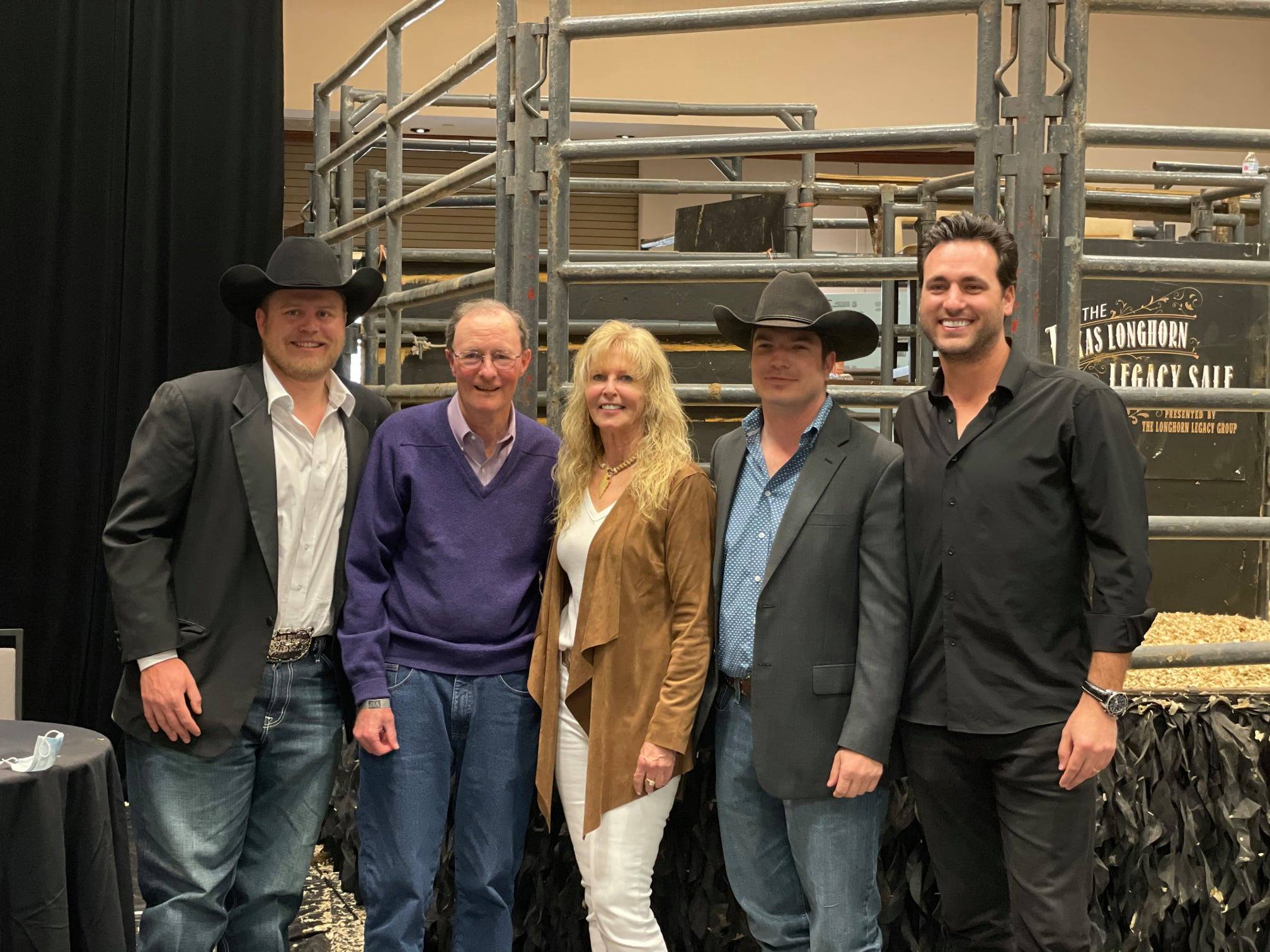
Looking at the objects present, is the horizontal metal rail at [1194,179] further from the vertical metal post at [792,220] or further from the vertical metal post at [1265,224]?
the vertical metal post at [792,220]

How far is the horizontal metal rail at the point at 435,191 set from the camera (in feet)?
10.2

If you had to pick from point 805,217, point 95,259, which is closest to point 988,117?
point 805,217

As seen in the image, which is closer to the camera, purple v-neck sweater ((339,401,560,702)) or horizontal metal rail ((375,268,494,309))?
purple v-neck sweater ((339,401,560,702))

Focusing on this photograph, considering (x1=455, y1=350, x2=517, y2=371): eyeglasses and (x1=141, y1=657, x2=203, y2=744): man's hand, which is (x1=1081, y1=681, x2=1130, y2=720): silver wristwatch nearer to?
(x1=455, y1=350, x2=517, y2=371): eyeglasses

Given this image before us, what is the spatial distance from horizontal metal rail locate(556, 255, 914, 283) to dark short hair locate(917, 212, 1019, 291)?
1.46 feet

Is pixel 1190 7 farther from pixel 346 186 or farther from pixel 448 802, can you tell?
pixel 346 186

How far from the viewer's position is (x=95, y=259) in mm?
4391

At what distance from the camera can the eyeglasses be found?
8.17 feet

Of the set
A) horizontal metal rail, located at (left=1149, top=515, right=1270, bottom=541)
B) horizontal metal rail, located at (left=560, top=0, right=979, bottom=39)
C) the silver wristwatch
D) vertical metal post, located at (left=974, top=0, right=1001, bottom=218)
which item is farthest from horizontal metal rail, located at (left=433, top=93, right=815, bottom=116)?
the silver wristwatch

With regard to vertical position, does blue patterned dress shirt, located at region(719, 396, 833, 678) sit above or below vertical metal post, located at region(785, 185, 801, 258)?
below

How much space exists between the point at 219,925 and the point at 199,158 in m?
3.00

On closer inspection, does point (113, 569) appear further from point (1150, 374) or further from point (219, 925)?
point (1150, 374)

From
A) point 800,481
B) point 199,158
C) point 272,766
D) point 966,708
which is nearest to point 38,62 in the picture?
point 199,158

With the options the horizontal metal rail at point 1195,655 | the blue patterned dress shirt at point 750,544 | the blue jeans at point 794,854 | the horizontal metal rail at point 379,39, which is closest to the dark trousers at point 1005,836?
the blue jeans at point 794,854
